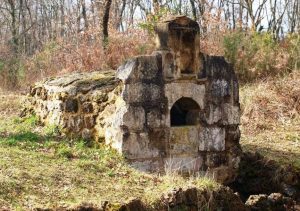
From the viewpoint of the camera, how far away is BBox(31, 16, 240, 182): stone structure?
24.9 ft

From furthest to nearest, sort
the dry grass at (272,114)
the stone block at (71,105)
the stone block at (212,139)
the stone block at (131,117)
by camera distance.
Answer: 1. the dry grass at (272,114)
2. the stone block at (71,105)
3. the stone block at (212,139)
4. the stone block at (131,117)

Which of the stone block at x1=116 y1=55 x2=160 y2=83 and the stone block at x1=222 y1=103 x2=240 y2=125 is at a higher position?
the stone block at x1=116 y1=55 x2=160 y2=83

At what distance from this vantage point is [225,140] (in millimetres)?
8328

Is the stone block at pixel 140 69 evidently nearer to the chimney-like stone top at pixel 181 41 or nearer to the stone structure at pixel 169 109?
the stone structure at pixel 169 109

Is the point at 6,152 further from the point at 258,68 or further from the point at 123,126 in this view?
the point at 258,68

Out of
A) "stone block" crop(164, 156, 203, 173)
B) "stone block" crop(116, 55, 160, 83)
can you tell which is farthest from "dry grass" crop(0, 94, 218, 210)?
"stone block" crop(116, 55, 160, 83)

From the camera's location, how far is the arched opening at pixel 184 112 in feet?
26.6

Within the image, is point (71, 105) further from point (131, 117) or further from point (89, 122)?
point (131, 117)

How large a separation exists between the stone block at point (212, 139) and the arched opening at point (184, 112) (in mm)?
248

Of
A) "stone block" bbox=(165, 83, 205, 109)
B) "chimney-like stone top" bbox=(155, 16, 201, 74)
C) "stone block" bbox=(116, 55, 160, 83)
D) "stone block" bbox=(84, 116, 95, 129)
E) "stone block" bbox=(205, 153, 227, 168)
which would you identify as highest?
"chimney-like stone top" bbox=(155, 16, 201, 74)

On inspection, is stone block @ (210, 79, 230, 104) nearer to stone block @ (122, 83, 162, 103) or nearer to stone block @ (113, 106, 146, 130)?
stone block @ (122, 83, 162, 103)

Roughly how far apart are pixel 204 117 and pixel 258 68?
6.84 m

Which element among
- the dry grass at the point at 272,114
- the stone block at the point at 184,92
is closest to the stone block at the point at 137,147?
the stone block at the point at 184,92

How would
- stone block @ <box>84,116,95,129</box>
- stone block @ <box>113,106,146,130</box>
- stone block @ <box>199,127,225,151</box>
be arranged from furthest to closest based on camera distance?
stone block @ <box>84,116,95,129</box> → stone block @ <box>199,127,225,151</box> → stone block @ <box>113,106,146,130</box>
